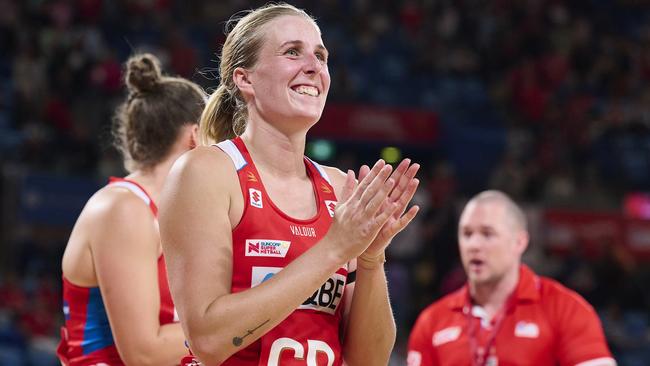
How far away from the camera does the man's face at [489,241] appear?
5.01 meters

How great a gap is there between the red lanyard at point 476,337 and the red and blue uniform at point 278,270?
2.07m

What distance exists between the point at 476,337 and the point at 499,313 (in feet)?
0.62

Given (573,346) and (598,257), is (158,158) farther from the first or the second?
(598,257)

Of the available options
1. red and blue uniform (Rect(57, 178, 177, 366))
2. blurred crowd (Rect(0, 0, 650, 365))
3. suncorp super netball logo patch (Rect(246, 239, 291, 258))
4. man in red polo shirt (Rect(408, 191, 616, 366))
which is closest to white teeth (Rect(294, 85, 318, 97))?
suncorp super netball logo patch (Rect(246, 239, 291, 258))

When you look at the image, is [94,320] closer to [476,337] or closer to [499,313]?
[476,337]

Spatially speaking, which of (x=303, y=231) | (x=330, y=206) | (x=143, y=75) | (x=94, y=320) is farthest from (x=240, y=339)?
(x=143, y=75)

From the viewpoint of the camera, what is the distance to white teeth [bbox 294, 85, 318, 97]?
9.48 feet

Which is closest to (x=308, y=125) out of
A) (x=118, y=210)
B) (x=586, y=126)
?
(x=118, y=210)

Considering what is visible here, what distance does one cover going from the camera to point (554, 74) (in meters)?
16.6

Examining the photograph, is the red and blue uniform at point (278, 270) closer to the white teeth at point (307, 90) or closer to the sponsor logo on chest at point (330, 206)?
the sponsor logo on chest at point (330, 206)

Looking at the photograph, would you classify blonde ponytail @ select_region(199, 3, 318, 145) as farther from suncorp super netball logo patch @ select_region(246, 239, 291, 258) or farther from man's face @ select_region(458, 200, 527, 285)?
man's face @ select_region(458, 200, 527, 285)

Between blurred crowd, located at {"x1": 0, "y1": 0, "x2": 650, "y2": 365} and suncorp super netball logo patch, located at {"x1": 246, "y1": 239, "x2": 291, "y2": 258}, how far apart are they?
5748mm

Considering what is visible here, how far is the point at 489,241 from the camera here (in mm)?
5031

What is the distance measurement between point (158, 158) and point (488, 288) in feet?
6.75
